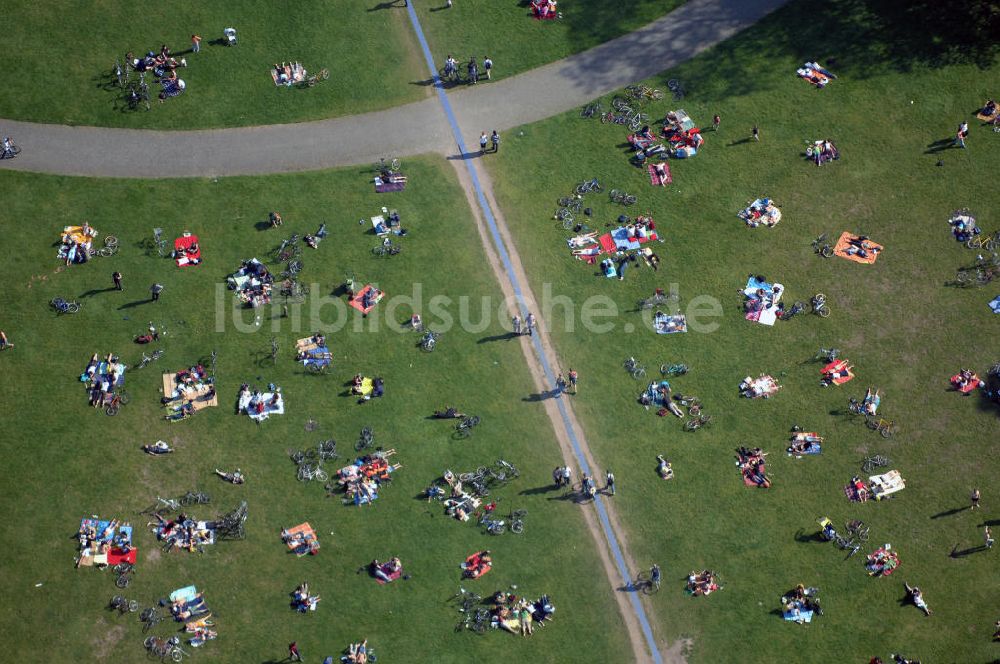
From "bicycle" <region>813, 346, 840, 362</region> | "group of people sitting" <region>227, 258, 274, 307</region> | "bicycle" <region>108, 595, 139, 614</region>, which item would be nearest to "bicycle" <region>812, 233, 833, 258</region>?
"bicycle" <region>813, 346, 840, 362</region>

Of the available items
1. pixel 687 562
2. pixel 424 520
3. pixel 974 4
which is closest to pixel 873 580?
pixel 687 562

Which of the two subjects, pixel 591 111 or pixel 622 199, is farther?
pixel 591 111

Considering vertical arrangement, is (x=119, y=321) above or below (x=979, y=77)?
above

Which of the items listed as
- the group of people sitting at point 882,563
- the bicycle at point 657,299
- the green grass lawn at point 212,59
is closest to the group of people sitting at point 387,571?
the bicycle at point 657,299

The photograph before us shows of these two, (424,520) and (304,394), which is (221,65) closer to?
(304,394)

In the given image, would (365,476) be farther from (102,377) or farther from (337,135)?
(337,135)

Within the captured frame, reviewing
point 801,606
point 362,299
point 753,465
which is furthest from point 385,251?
point 801,606
